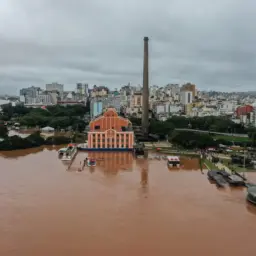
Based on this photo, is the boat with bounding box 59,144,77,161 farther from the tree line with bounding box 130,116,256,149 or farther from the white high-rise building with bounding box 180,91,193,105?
the white high-rise building with bounding box 180,91,193,105

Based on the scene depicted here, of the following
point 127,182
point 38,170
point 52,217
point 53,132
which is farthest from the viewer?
point 53,132

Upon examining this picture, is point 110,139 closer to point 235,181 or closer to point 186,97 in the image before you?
point 235,181

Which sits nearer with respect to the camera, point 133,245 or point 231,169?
point 133,245

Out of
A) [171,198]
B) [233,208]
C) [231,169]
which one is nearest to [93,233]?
[171,198]

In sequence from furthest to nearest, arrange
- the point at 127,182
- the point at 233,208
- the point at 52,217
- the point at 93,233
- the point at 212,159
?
1. the point at 212,159
2. the point at 127,182
3. the point at 233,208
4. the point at 52,217
5. the point at 93,233

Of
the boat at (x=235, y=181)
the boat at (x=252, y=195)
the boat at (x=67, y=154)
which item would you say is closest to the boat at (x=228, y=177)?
the boat at (x=235, y=181)

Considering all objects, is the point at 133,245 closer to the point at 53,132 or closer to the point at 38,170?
the point at 38,170

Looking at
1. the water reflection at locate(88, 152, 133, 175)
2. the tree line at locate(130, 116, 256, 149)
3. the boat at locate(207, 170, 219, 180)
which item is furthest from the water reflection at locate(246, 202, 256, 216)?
the tree line at locate(130, 116, 256, 149)

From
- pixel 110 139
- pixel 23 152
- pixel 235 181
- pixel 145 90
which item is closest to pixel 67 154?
pixel 23 152
